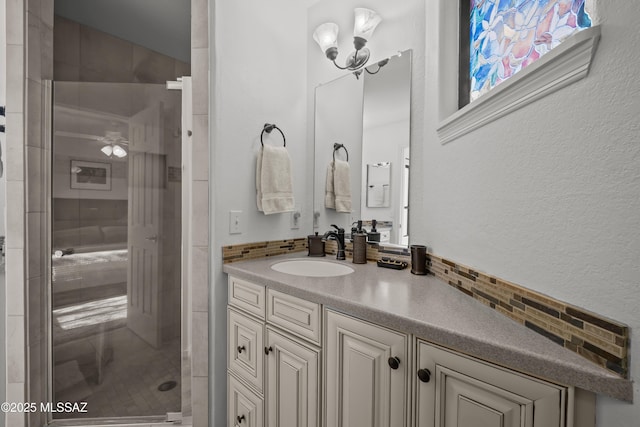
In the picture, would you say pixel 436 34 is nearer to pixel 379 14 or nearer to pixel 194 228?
pixel 379 14

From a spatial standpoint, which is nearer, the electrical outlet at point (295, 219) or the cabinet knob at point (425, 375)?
the cabinet knob at point (425, 375)

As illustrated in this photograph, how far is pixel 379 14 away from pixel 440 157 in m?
0.91

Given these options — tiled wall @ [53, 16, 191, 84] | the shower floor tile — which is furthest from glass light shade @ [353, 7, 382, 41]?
the shower floor tile

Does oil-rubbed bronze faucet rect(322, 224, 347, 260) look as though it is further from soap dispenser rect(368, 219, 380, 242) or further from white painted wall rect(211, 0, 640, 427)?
white painted wall rect(211, 0, 640, 427)

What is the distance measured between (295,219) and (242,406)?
102cm

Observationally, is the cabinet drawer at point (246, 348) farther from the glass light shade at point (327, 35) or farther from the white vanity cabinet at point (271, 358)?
the glass light shade at point (327, 35)

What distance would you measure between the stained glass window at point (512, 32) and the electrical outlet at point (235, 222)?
3.98ft

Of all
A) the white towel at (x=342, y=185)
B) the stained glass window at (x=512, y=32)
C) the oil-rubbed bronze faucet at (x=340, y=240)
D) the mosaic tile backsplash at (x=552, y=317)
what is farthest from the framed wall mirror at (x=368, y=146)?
the mosaic tile backsplash at (x=552, y=317)

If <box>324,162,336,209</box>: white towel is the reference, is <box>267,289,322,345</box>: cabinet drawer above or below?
below

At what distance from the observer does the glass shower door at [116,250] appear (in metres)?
1.69

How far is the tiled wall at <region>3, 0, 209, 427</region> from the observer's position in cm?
146

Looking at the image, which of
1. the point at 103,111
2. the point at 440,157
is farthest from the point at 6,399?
the point at 440,157

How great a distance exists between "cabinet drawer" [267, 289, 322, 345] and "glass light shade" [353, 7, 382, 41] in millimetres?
1436

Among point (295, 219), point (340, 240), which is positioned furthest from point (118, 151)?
point (340, 240)
